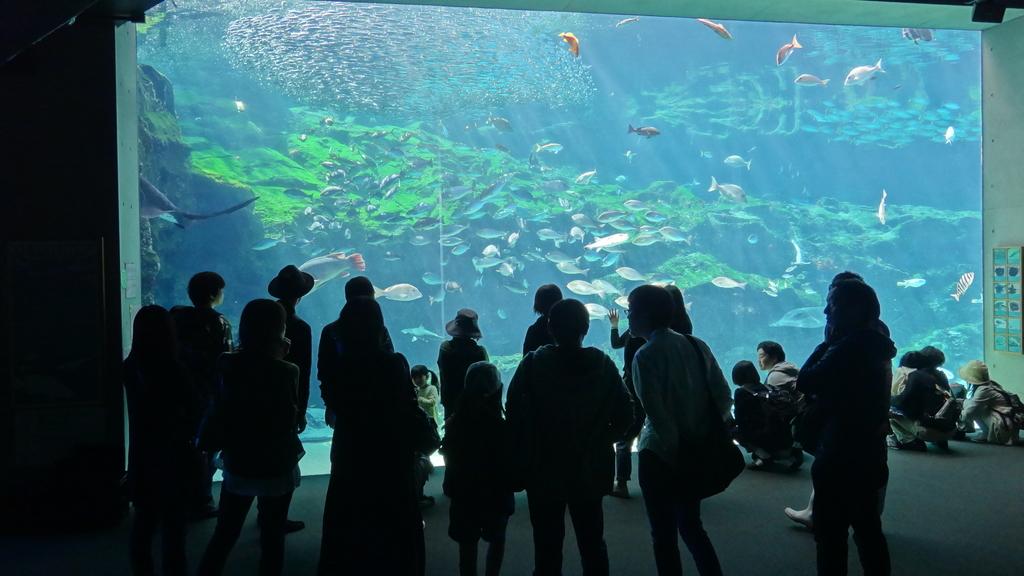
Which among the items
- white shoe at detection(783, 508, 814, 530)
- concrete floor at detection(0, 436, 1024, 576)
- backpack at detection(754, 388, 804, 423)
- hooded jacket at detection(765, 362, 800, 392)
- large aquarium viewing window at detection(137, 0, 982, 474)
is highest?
large aquarium viewing window at detection(137, 0, 982, 474)

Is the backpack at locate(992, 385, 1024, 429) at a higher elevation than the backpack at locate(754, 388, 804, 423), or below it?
below

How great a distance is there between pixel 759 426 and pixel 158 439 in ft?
14.4

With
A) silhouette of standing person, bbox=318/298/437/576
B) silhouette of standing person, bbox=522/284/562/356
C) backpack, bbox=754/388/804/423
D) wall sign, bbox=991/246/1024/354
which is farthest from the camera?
wall sign, bbox=991/246/1024/354

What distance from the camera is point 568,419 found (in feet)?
8.13

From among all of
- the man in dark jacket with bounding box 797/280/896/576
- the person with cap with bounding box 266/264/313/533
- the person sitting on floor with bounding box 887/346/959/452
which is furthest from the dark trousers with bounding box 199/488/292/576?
the person sitting on floor with bounding box 887/346/959/452

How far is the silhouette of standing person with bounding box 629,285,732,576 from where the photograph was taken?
8.31 ft

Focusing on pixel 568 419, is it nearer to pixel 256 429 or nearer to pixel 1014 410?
pixel 256 429

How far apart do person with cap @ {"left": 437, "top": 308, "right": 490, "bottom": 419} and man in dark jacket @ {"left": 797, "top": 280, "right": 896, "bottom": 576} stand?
6.69 feet

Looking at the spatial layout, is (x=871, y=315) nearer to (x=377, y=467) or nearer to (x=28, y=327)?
(x=377, y=467)

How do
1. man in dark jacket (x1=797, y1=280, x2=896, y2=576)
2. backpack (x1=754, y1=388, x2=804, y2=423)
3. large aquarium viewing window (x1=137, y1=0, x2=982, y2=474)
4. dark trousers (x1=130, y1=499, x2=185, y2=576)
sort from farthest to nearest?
large aquarium viewing window (x1=137, y1=0, x2=982, y2=474) < backpack (x1=754, y1=388, x2=804, y2=423) < dark trousers (x1=130, y1=499, x2=185, y2=576) < man in dark jacket (x1=797, y1=280, x2=896, y2=576)

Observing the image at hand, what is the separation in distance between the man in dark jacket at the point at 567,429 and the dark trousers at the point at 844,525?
0.87 meters

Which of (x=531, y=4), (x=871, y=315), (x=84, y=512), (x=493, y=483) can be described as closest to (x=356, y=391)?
(x=493, y=483)

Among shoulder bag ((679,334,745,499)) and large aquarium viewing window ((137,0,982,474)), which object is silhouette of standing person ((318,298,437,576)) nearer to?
shoulder bag ((679,334,745,499))

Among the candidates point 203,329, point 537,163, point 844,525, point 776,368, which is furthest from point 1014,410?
Result: point 537,163
